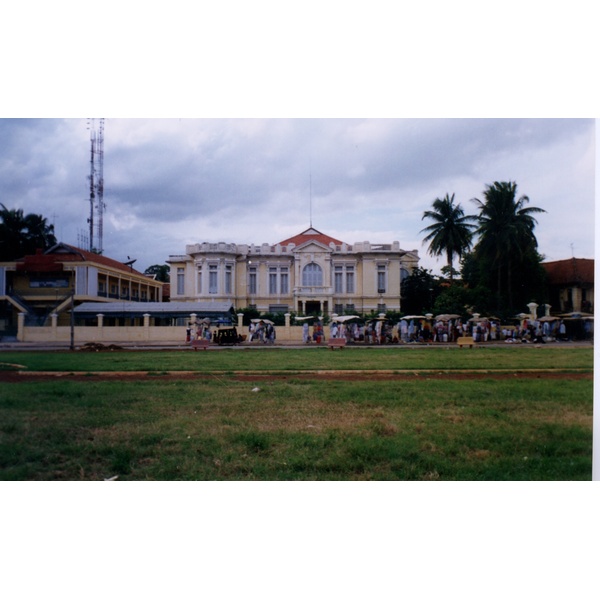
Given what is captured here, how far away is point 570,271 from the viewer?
205 inches

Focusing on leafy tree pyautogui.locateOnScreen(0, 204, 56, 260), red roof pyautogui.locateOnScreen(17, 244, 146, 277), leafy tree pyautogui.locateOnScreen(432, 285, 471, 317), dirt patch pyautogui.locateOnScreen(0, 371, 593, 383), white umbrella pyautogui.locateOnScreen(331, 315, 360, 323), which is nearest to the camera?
leafy tree pyautogui.locateOnScreen(0, 204, 56, 260)

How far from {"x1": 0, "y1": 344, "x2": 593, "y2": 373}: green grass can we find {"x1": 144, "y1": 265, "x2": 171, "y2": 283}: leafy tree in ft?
3.26

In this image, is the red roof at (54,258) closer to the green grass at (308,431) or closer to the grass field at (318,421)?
the grass field at (318,421)

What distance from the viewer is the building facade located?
600 centimetres

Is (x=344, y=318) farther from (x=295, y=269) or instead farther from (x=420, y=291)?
(x=420, y=291)

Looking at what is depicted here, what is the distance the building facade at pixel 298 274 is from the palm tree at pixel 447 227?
0.31 m

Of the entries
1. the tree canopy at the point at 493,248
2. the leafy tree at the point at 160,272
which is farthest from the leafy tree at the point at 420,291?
the leafy tree at the point at 160,272

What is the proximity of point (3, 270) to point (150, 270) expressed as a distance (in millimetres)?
1579

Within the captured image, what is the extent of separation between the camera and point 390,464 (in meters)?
4.19

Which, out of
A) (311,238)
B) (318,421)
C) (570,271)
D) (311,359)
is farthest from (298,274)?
(570,271)

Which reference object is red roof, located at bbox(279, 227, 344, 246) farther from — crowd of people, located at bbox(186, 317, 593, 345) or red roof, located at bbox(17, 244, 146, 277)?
red roof, located at bbox(17, 244, 146, 277)

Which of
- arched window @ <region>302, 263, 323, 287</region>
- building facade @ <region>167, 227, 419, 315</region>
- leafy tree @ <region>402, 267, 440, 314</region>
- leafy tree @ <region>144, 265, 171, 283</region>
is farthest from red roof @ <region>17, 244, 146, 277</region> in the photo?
leafy tree @ <region>402, 267, 440, 314</region>

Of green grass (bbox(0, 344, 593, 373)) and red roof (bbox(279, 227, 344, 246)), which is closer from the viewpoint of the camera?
green grass (bbox(0, 344, 593, 373))

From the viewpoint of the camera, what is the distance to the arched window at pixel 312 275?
Result: 6.64 metres
